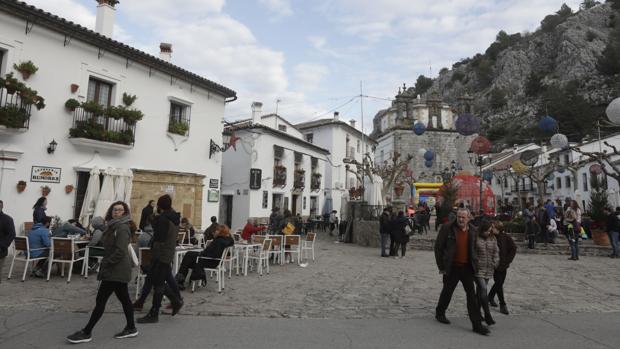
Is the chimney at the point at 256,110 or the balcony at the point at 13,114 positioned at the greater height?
the chimney at the point at 256,110

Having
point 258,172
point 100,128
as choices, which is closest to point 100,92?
point 100,128

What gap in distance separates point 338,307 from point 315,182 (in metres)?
20.6

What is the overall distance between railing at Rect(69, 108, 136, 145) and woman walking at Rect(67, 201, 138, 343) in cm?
792

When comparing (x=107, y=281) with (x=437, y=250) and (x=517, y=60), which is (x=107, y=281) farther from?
(x=517, y=60)

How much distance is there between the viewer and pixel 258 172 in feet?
66.2

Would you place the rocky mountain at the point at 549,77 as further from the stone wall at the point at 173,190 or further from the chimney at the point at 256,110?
the stone wall at the point at 173,190

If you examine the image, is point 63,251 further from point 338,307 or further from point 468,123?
point 468,123

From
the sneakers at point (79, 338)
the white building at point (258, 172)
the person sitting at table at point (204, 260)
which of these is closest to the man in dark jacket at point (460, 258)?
the person sitting at table at point (204, 260)

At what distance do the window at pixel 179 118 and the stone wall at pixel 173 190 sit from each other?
5.58ft

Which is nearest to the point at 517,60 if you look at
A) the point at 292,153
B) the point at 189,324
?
the point at 292,153

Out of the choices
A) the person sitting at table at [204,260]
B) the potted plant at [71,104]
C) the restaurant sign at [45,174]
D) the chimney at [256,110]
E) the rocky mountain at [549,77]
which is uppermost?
the rocky mountain at [549,77]

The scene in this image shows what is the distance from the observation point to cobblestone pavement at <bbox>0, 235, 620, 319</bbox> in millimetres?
5574

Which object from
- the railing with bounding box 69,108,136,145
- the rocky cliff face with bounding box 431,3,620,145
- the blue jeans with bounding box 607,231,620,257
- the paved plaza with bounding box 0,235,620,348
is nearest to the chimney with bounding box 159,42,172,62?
the railing with bounding box 69,108,136,145

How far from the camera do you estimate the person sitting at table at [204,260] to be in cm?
657
